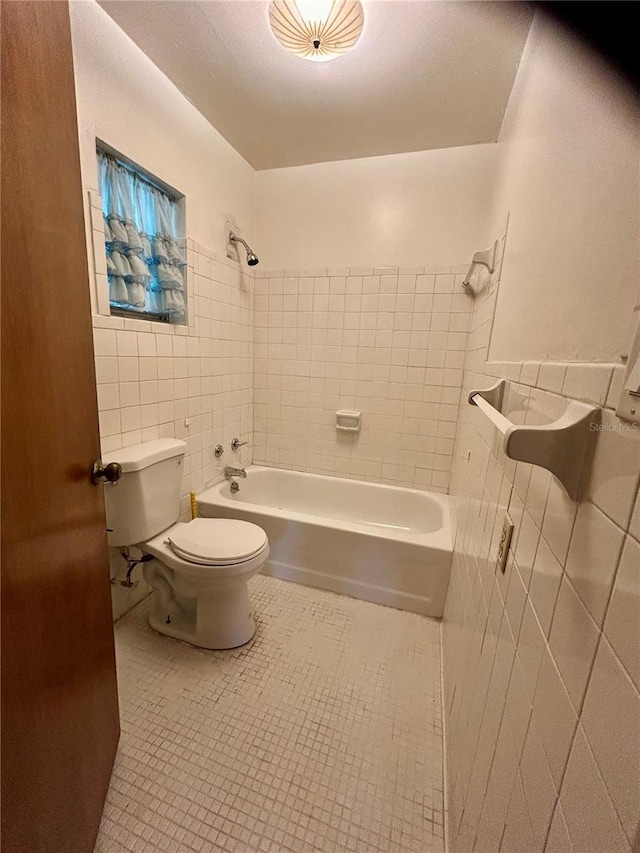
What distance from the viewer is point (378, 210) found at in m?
2.09

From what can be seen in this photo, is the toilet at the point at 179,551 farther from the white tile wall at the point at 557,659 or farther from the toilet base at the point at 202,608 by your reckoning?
the white tile wall at the point at 557,659

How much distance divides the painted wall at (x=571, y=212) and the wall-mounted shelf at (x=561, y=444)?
85 millimetres

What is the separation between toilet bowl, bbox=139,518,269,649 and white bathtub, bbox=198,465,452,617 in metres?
0.35

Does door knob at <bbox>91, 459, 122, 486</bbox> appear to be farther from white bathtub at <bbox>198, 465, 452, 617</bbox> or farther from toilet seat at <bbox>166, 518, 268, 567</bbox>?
white bathtub at <bbox>198, 465, 452, 617</bbox>

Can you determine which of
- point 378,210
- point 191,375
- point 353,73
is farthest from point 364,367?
point 353,73

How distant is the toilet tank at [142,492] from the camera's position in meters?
1.38

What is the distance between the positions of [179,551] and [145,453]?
437 mm

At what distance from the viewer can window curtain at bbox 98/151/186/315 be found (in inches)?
53.9

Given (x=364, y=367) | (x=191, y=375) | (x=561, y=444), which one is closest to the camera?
(x=561, y=444)

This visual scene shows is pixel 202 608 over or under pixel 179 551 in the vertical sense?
under

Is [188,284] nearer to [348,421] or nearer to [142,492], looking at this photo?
[142,492]

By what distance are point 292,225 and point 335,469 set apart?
170 cm

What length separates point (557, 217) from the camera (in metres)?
0.72

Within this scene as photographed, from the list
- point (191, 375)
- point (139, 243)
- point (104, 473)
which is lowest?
point (104, 473)
